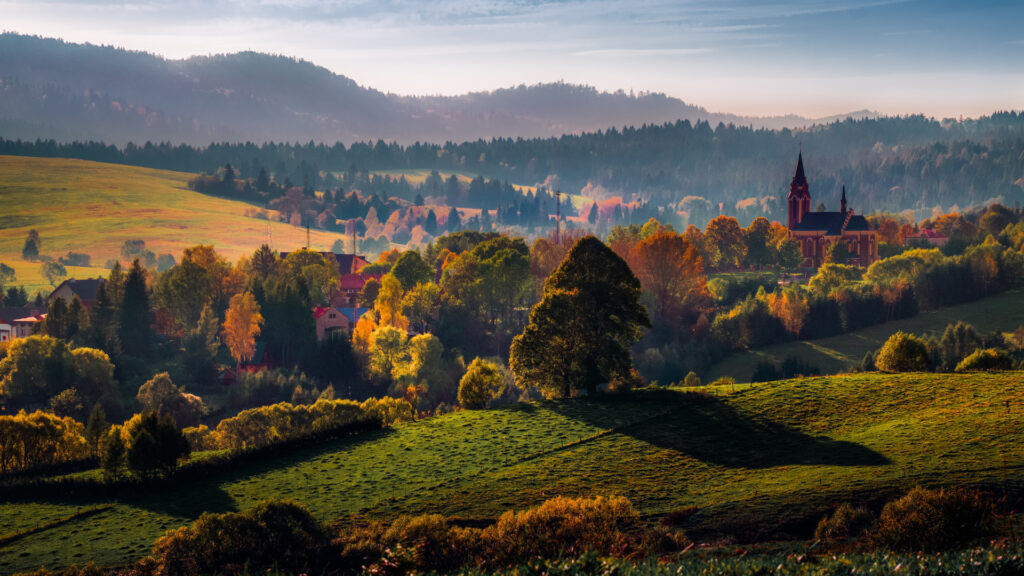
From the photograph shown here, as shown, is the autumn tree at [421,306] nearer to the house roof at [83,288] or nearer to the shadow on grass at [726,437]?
the house roof at [83,288]

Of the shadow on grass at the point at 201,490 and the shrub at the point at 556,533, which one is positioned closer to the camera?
the shrub at the point at 556,533

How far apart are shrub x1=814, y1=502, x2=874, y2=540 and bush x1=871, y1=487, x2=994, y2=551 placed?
4.29 meters

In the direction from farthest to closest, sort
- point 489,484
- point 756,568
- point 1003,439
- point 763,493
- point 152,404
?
point 152,404, point 489,484, point 1003,439, point 763,493, point 756,568

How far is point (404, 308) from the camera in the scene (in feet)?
471

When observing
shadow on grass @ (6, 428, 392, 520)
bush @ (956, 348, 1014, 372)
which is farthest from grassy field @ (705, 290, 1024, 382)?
shadow on grass @ (6, 428, 392, 520)

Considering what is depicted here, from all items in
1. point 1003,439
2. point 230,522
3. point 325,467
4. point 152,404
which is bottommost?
point 152,404

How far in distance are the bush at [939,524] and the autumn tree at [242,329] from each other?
112659mm

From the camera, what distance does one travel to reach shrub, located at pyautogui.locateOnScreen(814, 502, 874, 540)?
35.6 metres

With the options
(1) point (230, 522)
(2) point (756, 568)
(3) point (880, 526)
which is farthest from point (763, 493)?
(1) point (230, 522)

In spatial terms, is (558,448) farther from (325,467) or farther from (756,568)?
(756,568)

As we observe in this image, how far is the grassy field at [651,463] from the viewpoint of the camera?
4222 centimetres

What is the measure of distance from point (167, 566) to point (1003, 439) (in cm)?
4088

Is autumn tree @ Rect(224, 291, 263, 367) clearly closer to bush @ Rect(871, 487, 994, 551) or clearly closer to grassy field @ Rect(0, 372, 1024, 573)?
grassy field @ Rect(0, 372, 1024, 573)

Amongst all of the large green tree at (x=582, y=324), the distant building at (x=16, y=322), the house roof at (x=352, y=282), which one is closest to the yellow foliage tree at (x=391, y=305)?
the house roof at (x=352, y=282)
